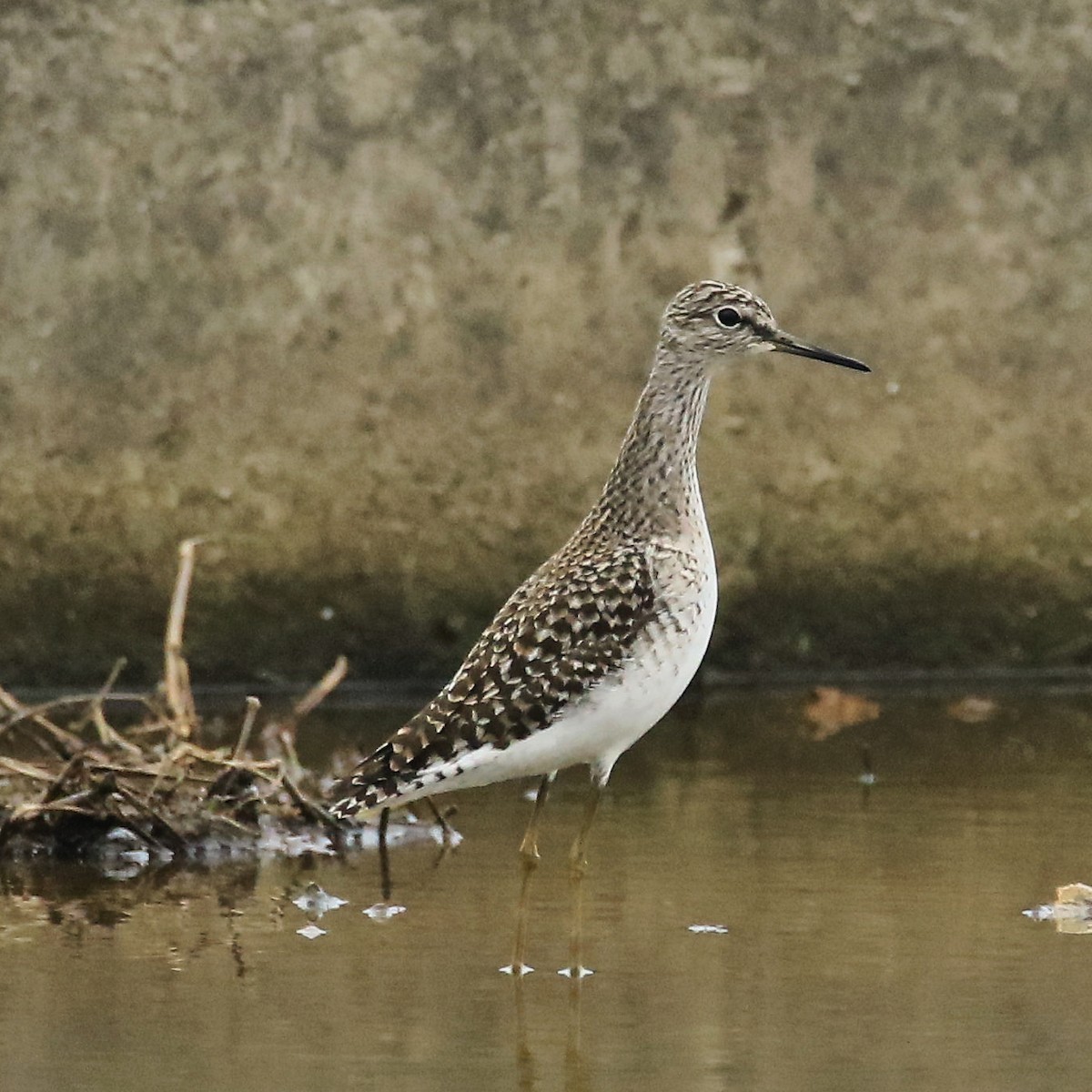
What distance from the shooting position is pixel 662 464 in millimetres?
6891

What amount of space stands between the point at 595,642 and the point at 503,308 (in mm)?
3881

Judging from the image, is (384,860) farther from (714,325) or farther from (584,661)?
(714,325)

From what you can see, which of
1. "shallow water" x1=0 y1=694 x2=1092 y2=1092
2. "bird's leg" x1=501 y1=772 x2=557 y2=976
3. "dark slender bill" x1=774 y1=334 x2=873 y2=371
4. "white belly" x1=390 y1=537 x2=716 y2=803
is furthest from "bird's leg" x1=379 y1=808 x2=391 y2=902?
"dark slender bill" x1=774 y1=334 x2=873 y2=371

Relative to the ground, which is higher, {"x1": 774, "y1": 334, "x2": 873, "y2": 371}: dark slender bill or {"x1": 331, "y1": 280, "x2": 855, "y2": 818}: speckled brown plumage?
{"x1": 774, "y1": 334, "x2": 873, "y2": 371}: dark slender bill

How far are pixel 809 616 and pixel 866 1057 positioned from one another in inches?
199

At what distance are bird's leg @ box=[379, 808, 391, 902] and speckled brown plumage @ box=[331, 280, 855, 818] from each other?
0.72 metres

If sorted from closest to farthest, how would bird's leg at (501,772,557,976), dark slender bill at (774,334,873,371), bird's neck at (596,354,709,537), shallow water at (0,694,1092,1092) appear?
shallow water at (0,694,1092,1092), bird's leg at (501,772,557,976), bird's neck at (596,354,709,537), dark slender bill at (774,334,873,371)

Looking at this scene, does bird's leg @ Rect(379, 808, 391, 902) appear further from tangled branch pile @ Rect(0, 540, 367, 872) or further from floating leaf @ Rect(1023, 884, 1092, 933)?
floating leaf @ Rect(1023, 884, 1092, 933)

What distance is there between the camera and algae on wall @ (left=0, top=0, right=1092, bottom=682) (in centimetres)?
991

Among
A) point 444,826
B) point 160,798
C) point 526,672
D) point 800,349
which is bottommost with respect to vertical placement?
point 444,826

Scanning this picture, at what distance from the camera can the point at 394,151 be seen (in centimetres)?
1002

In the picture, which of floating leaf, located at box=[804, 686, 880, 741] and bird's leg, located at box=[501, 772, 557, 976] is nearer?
bird's leg, located at box=[501, 772, 557, 976]

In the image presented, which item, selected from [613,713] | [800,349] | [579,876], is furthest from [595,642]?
[800,349]

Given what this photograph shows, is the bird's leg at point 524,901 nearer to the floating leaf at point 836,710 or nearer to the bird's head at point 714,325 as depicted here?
the bird's head at point 714,325
